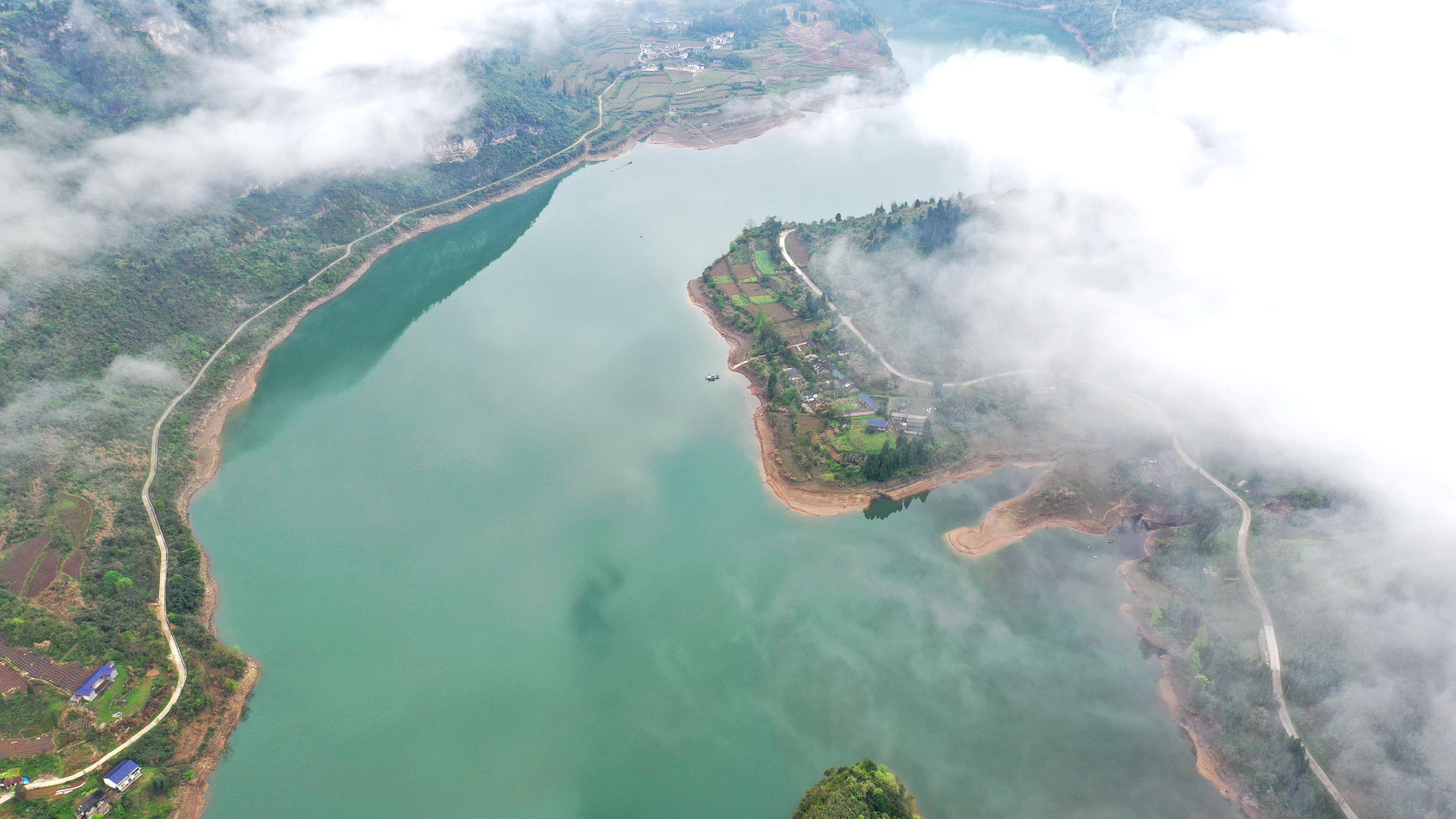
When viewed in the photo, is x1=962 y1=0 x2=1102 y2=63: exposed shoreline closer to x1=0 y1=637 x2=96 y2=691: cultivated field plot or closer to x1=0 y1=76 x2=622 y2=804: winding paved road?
x1=0 y1=76 x2=622 y2=804: winding paved road

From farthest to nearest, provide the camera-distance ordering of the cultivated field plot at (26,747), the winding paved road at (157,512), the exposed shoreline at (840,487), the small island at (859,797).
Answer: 1. the exposed shoreline at (840,487)
2. the winding paved road at (157,512)
3. the cultivated field plot at (26,747)
4. the small island at (859,797)

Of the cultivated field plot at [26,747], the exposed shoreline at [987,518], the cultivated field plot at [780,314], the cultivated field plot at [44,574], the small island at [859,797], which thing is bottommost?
the exposed shoreline at [987,518]

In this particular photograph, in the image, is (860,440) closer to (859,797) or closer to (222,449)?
(859,797)

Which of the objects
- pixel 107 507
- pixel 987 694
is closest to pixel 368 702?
pixel 107 507

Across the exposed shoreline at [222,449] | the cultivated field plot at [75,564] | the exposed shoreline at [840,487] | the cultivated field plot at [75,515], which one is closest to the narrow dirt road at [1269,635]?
the exposed shoreline at [840,487]

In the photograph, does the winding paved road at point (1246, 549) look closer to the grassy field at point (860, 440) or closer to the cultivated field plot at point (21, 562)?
the grassy field at point (860, 440)

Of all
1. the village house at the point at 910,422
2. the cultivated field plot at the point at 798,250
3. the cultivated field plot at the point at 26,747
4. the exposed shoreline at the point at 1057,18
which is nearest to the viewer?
the cultivated field plot at the point at 26,747
